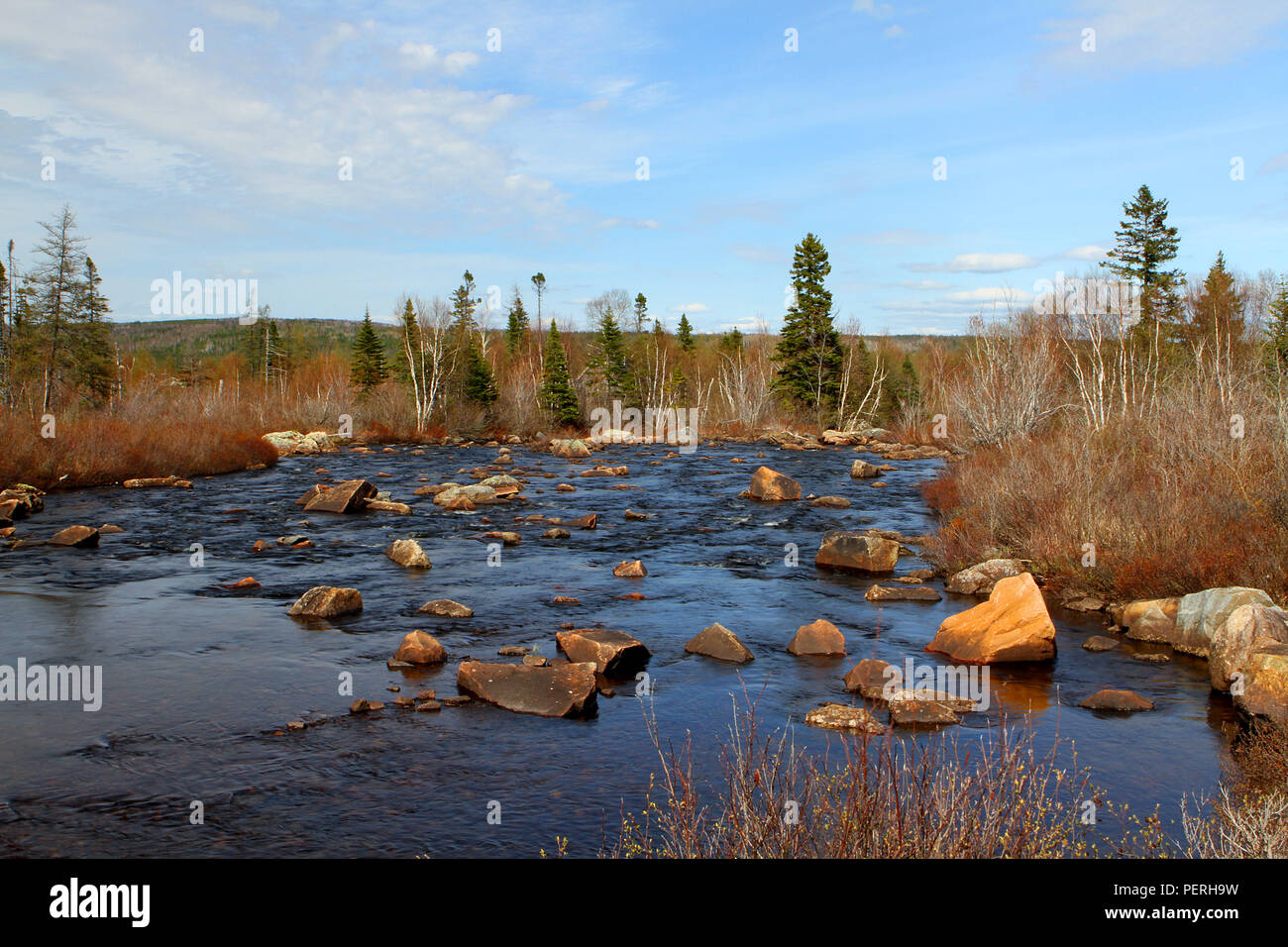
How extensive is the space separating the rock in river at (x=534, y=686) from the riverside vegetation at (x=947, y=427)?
75.2 inches

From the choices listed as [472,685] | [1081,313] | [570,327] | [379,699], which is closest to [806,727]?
[472,685]

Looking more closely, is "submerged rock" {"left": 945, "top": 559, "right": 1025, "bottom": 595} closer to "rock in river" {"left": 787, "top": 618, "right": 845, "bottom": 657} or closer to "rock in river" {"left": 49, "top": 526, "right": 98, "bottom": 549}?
"rock in river" {"left": 787, "top": 618, "right": 845, "bottom": 657}

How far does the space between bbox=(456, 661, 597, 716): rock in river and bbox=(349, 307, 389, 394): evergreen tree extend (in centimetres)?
5997

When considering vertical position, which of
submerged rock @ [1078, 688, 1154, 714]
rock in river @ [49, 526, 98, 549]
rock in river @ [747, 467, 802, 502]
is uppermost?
rock in river @ [747, 467, 802, 502]

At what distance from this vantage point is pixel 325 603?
13727 mm

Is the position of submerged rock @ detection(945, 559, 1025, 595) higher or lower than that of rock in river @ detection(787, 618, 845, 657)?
higher

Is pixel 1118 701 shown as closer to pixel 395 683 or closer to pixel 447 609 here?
pixel 395 683

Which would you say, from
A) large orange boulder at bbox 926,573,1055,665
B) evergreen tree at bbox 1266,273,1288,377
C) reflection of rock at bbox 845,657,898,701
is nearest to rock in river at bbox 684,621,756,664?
reflection of rock at bbox 845,657,898,701

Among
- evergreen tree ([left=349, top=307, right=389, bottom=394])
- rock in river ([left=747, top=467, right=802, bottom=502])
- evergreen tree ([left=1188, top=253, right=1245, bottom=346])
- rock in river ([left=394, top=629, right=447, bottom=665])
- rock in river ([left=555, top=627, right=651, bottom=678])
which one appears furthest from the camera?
evergreen tree ([left=349, top=307, right=389, bottom=394])

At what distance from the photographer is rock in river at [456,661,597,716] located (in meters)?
9.89

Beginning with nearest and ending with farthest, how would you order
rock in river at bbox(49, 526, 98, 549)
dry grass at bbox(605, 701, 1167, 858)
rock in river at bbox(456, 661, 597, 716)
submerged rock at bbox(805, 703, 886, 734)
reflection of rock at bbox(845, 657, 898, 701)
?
1. dry grass at bbox(605, 701, 1167, 858)
2. submerged rock at bbox(805, 703, 886, 734)
3. rock in river at bbox(456, 661, 597, 716)
4. reflection of rock at bbox(845, 657, 898, 701)
5. rock in river at bbox(49, 526, 98, 549)

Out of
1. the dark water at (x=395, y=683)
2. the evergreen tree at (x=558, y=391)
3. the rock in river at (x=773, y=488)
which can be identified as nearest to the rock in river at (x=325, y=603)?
the dark water at (x=395, y=683)

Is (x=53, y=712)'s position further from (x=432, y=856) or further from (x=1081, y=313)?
(x=1081, y=313)
